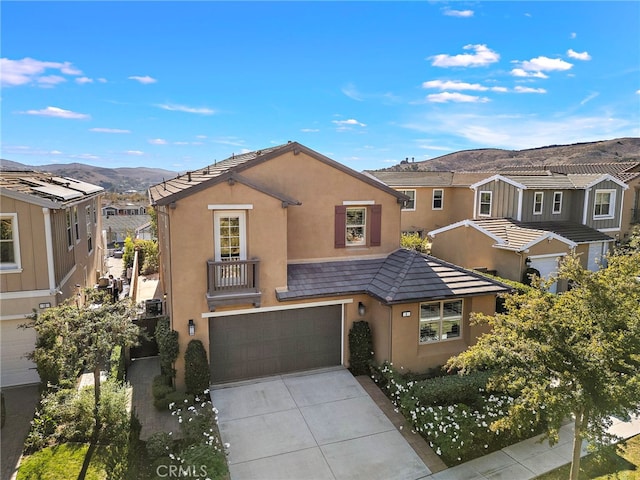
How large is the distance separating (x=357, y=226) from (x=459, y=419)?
7.31 meters

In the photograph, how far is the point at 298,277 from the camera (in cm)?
1315

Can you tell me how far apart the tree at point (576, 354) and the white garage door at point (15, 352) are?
39.6 feet

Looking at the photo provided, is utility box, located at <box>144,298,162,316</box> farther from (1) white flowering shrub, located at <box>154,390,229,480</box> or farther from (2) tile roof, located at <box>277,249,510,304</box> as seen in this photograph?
(2) tile roof, located at <box>277,249,510,304</box>

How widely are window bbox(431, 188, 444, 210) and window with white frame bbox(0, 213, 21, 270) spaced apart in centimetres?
2678

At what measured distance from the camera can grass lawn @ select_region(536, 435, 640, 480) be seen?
27.6 ft

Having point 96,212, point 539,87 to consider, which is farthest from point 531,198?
point 96,212

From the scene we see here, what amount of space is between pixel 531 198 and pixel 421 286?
48.5ft

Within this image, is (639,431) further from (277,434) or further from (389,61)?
(389,61)

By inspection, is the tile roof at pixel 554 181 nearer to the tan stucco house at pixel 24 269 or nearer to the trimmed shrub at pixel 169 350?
the trimmed shrub at pixel 169 350

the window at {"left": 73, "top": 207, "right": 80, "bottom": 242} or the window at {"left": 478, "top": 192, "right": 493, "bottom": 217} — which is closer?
the window at {"left": 73, "top": 207, "right": 80, "bottom": 242}

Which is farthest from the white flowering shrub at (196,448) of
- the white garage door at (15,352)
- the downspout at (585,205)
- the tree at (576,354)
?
the downspout at (585,205)

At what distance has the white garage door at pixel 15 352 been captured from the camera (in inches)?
463

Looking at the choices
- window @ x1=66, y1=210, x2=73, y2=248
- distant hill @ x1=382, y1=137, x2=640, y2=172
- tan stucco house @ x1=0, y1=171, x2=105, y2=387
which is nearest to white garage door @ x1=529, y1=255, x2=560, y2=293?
tan stucco house @ x1=0, y1=171, x2=105, y2=387

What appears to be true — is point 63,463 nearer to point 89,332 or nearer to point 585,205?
point 89,332
